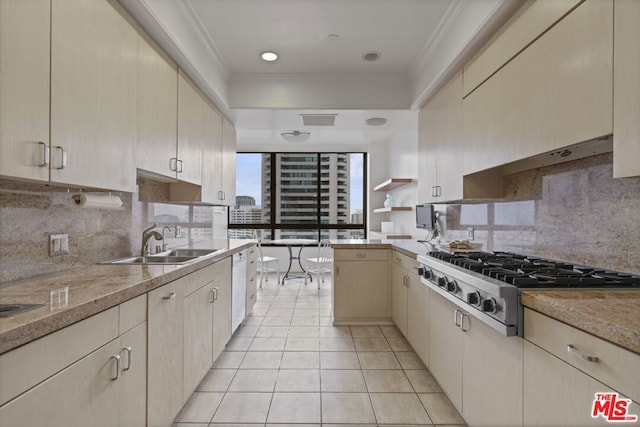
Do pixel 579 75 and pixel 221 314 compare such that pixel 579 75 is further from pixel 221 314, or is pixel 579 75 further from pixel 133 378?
pixel 221 314

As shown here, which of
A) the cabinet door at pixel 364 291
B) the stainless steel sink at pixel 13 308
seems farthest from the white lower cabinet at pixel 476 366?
the stainless steel sink at pixel 13 308

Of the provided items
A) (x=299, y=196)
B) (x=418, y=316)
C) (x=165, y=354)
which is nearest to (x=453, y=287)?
(x=418, y=316)

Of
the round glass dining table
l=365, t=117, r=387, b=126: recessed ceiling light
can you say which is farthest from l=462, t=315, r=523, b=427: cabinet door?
the round glass dining table

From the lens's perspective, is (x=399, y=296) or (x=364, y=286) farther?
(x=364, y=286)

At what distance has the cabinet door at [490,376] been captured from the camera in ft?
3.95

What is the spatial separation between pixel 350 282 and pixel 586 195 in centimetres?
221

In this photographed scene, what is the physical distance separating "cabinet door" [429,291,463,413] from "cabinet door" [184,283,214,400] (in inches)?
60.2

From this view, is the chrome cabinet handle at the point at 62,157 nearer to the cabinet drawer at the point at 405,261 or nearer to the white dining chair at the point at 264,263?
the cabinet drawer at the point at 405,261

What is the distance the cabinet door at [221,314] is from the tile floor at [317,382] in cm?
17

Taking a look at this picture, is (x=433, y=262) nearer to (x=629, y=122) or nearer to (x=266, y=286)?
(x=629, y=122)

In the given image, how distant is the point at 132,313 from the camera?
1.27 metres

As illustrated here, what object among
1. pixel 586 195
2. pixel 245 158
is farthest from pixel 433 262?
pixel 245 158

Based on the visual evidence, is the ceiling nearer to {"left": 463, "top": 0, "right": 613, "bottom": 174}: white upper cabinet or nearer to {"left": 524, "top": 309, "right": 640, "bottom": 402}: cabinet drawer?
{"left": 463, "top": 0, "right": 613, "bottom": 174}: white upper cabinet

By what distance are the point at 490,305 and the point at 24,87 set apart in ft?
6.32
